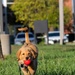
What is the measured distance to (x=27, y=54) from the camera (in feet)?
16.8

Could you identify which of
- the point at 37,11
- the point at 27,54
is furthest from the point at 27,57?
the point at 37,11

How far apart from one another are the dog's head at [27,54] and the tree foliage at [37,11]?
42594 mm

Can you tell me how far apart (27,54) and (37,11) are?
146 feet

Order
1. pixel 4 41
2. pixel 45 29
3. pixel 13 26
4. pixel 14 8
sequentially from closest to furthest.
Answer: pixel 4 41 → pixel 45 29 → pixel 14 8 → pixel 13 26

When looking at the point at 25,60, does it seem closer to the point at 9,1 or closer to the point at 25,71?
the point at 25,71

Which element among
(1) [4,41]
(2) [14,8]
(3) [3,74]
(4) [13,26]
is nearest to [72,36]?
(2) [14,8]

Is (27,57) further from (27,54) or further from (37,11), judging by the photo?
(37,11)

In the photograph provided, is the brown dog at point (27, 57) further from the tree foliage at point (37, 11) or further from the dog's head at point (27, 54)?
the tree foliage at point (37, 11)

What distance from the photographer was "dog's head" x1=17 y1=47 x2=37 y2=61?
5086 mm

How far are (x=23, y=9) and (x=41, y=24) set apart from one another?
14.1 meters

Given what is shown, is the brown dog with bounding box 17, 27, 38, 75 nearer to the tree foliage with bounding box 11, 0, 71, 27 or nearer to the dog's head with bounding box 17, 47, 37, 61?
the dog's head with bounding box 17, 47, 37, 61

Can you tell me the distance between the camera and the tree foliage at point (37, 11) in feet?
159

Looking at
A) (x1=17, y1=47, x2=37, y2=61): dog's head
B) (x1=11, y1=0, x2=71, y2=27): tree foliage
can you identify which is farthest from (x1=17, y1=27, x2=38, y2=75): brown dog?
(x1=11, y1=0, x2=71, y2=27): tree foliage

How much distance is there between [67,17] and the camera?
50812 mm
